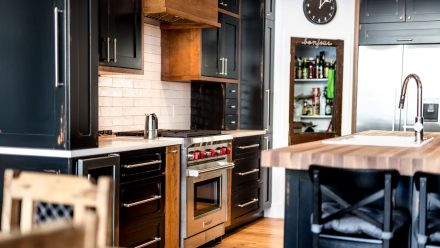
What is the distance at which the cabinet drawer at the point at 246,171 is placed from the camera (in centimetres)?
500

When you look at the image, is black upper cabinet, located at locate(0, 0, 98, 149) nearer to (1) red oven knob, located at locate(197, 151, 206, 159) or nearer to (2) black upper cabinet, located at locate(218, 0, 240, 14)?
(1) red oven knob, located at locate(197, 151, 206, 159)

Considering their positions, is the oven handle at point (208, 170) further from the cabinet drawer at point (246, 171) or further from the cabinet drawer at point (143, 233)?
the cabinet drawer at point (143, 233)

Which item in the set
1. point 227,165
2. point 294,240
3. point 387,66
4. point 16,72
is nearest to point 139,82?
point 227,165

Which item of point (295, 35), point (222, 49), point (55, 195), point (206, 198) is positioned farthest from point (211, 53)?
point (55, 195)

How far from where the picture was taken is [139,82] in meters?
4.50

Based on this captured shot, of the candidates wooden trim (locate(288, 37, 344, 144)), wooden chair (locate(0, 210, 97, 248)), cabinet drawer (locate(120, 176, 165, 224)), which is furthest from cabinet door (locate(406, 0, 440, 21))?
wooden chair (locate(0, 210, 97, 248))

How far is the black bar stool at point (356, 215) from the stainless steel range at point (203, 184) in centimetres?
170

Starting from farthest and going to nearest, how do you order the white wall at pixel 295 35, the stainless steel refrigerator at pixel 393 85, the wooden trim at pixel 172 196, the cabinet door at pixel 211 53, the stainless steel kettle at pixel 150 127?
the white wall at pixel 295 35, the stainless steel refrigerator at pixel 393 85, the cabinet door at pixel 211 53, the stainless steel kettle at pixel 150 127, the wooden trim at pixel 172 196

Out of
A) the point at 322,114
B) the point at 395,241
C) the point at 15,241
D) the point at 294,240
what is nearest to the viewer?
the point at 15,241

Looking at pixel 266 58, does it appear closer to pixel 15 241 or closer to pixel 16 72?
pixel 16 72

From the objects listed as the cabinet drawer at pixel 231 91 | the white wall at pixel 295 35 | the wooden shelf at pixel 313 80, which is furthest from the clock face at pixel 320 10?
the cabinet drawer at pixel 231 91

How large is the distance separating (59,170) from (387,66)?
12.6 ft

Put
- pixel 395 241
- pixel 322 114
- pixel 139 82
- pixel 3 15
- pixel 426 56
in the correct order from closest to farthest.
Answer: pixel 395 241
pixel 3 15
pixel 139 82
pixel 426 56
pixel 322 114

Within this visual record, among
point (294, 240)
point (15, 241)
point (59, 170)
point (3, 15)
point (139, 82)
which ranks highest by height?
point (3, 15)
